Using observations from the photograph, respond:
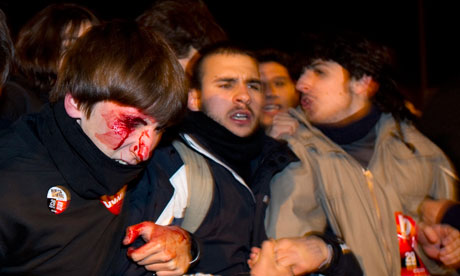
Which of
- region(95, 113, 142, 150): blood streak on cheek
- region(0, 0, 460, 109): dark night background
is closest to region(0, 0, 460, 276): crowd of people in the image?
region(95, 113, 142, 150): blood streak on cheek

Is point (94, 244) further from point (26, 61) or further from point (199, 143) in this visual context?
point (26, 61)

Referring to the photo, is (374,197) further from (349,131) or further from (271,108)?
(271,108)

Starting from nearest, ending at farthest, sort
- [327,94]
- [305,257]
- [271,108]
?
[305,257] → [327,94] → [271,108]

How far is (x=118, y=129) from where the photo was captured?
5.83 ft

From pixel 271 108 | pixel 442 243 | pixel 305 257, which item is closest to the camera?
pixel 305 257

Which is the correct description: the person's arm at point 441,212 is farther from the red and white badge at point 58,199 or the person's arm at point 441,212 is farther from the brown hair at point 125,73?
the red and white badge at point 58,199

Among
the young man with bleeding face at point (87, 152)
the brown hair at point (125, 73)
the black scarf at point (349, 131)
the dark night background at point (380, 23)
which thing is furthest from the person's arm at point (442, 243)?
the dark night background at point (380, 23)

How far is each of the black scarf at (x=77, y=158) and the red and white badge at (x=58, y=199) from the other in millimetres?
38

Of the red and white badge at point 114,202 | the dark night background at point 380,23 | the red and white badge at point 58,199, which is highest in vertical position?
the red and white badge at point 58,199

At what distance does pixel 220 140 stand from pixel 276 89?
1.34 meters

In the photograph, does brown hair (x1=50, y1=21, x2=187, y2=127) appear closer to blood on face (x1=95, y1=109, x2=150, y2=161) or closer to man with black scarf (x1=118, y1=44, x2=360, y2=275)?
blood on face (x1=95, y1=109, x2=150, y2=161)

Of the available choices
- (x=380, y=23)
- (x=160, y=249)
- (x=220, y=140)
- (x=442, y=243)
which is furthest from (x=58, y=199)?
(x=380, y=23)

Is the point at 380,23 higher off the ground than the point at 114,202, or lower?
lower

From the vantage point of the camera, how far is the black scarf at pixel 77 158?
1678mm
